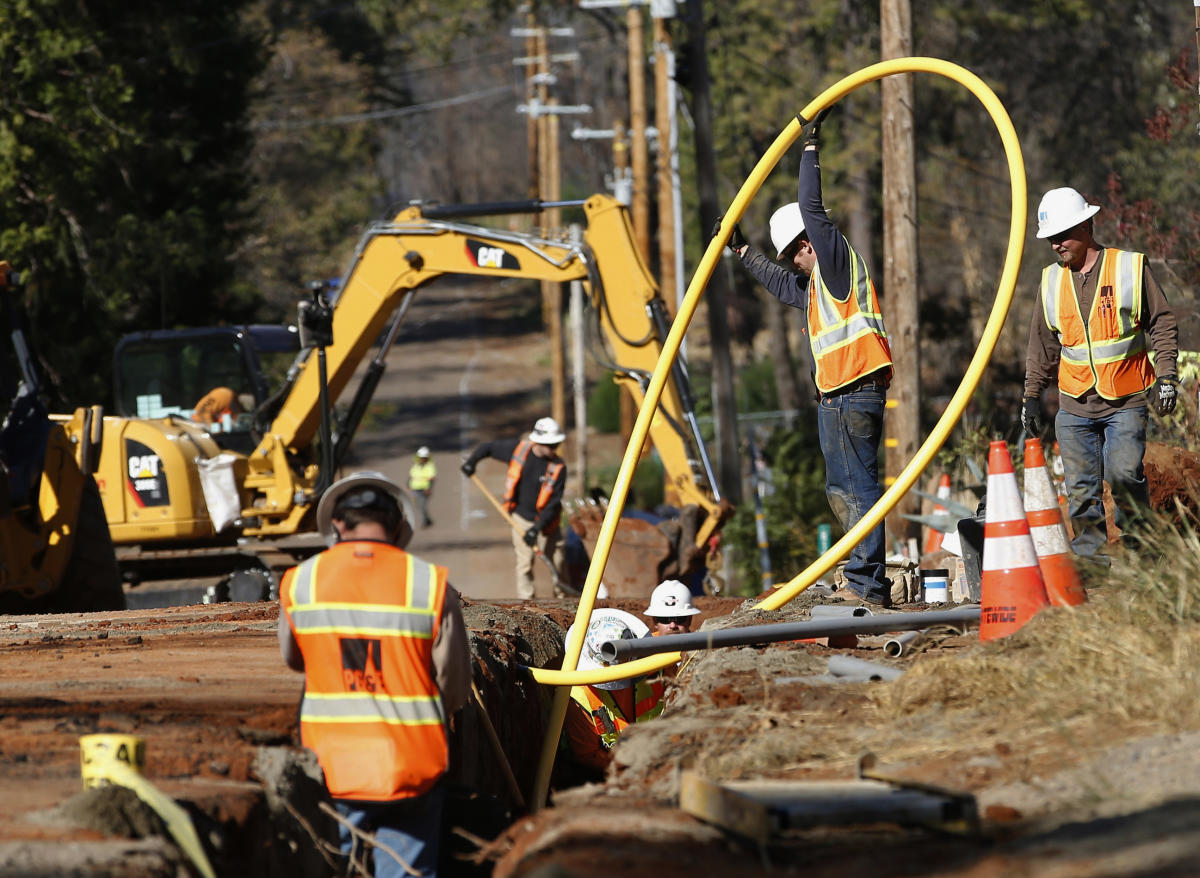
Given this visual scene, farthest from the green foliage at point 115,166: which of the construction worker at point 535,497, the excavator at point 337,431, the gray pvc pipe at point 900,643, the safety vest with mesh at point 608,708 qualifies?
the gray pvc pipe at point 900,643

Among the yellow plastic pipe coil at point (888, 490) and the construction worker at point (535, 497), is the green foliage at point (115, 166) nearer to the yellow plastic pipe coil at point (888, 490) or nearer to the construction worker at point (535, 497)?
the construction worker at point (535, 497)

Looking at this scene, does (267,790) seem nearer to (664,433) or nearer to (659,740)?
(659,740)

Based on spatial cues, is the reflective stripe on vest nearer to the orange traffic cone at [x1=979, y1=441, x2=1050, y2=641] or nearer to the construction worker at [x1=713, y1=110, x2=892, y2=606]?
the construction worker at [x1=713, y1=110, x2=892, y2=606]

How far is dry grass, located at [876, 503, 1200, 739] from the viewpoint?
516cm

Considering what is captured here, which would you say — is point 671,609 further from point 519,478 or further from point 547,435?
point 519,478

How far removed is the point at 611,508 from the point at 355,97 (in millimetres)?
48539

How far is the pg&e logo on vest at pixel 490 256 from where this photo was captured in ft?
55.1

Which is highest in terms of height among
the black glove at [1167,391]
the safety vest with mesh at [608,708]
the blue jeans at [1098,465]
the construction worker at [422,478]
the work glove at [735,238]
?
the work glove at [735,238]

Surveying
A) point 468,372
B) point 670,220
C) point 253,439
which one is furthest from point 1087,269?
point 468,372

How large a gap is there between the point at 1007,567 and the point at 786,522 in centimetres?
1370

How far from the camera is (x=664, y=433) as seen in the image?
1634 cm

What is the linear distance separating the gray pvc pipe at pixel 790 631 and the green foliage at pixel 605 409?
124ft

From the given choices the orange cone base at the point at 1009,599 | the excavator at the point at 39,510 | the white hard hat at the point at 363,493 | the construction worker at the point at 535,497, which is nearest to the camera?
the white hard hat at the point at 363,493

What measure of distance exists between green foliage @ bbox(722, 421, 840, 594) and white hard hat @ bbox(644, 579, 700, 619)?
8210 millimetres
